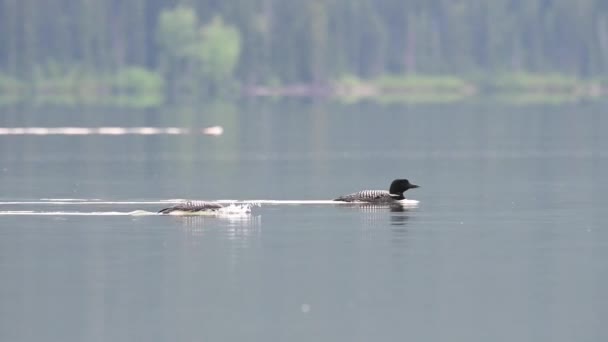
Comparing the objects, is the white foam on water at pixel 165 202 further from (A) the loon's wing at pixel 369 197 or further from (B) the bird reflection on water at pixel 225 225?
(B) the bird reflection on water at pixel 225 225

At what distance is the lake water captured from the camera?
2161cm

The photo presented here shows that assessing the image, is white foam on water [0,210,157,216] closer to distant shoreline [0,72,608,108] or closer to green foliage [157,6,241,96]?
distant shoreline [0,72,608,108]

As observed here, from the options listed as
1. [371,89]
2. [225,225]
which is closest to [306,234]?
[225,225]

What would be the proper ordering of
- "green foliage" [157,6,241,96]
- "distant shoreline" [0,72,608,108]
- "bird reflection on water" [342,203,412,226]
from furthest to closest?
"green foliage" [157,6,241,96] → "distant shoreline" [0,72,608,108] → "bird reflection on water" [342,203,412,226]

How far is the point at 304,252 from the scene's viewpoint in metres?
28.0

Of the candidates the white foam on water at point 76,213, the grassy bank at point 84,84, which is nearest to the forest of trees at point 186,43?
the grassy bank at point 84,84

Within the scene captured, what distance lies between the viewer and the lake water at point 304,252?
21.6 m

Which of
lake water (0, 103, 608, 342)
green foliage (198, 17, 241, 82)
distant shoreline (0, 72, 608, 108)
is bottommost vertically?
lake water (0, 103, 608, 342)

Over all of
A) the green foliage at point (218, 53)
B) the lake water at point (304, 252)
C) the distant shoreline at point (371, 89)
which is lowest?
the lake water at point (304, 252)

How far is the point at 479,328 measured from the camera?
2125cm

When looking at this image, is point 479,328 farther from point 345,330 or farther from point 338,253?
point 338,253

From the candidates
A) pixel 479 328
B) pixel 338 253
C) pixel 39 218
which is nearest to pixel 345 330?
pixel 479 328

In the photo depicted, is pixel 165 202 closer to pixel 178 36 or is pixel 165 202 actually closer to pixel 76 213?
pixel 76 213

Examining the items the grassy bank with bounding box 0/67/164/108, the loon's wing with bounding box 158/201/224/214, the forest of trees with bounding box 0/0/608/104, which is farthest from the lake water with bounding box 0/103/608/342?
the grassy bank with bounding box 0/67/164/108
